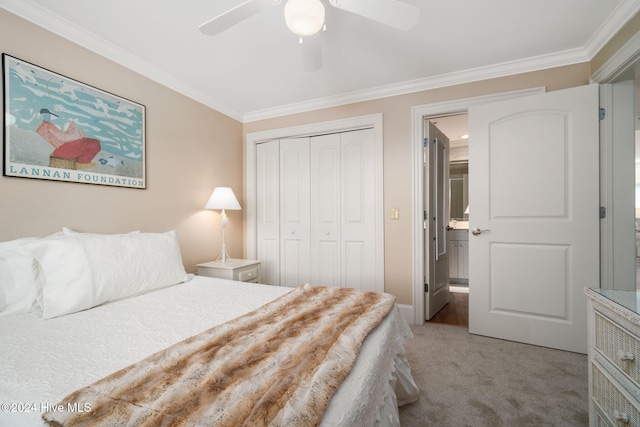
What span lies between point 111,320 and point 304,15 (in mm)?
1731

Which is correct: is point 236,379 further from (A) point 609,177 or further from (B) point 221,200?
(A) point 609,177

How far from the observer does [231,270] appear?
277 cm

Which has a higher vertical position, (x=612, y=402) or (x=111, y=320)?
(x=111, y=320)

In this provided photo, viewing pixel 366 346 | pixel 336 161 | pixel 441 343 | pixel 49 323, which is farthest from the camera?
pixel 336 161

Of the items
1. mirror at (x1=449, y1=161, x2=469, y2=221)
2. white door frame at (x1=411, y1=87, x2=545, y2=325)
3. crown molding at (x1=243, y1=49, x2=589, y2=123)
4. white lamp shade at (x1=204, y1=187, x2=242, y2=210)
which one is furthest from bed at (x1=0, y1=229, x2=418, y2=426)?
mirror at (x1=449, y1=161, x2=469, y2=221)

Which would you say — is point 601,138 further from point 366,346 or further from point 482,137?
point 366,346

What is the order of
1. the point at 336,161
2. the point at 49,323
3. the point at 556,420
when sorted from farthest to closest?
the point at 336,161 < the point at 556,420 < the point at 49,323

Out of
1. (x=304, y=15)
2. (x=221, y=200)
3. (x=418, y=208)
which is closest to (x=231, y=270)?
(x=221, y=200)

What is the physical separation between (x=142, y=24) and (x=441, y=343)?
11.0ft

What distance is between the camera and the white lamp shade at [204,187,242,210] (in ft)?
9.55

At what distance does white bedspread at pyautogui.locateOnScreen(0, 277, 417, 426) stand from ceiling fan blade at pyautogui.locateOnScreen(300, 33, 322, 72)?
150 centimetres

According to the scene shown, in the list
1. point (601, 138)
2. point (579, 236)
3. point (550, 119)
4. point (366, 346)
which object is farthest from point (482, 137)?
point (366, 346)

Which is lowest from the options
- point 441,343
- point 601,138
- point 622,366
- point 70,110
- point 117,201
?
point 441,343

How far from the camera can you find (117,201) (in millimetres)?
2297
